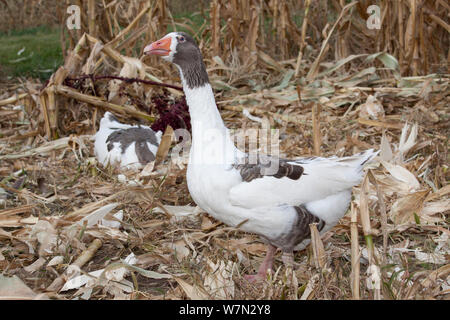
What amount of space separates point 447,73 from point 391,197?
2910mm

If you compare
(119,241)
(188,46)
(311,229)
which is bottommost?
(119,241)

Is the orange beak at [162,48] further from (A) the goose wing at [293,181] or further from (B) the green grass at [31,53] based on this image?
(B) the green grass at [31,53]

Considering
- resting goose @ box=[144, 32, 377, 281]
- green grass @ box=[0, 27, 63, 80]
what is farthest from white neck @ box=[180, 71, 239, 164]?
green grass @ box=[0, 27, 63, 80]

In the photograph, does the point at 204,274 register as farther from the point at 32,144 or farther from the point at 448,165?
the point at 32,144

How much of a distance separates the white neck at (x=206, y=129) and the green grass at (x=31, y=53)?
5.46 meters

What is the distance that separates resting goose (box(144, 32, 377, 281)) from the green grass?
556 centimetres

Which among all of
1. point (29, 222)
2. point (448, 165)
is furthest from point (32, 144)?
point (448, 165)

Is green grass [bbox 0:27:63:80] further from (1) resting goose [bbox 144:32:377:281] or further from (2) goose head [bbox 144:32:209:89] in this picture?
(1) resting goose [bbox 144:32:377:281]

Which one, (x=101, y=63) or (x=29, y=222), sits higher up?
(x=101, y=63)

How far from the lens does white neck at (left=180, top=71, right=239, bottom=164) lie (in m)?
2.87

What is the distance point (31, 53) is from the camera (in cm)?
907

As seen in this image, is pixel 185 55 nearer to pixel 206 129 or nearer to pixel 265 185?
pixel 206 129

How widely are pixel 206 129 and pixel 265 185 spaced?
474mm

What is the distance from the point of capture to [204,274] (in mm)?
2793
